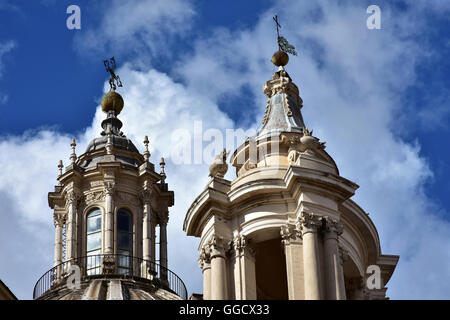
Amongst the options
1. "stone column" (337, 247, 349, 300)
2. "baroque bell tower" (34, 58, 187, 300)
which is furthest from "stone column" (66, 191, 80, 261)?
"stone column" (337, 247, 349, 300)

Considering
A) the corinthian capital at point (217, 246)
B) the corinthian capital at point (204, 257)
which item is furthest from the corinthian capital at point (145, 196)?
the corinthian capital at point (217, 246)

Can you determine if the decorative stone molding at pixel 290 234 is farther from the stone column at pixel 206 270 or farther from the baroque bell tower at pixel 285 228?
the stone column at pixel 206 270

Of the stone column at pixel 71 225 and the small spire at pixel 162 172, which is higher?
the small spire at pixel 162 172

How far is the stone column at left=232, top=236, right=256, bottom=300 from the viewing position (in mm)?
41938

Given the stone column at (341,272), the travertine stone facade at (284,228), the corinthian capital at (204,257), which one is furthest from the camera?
the corinthian capital at (204,257)

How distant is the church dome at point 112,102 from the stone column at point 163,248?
627 cm

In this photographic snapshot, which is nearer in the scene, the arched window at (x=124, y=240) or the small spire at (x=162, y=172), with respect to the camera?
the arched window at (x=124, y=240)

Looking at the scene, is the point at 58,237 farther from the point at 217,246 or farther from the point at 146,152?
the point at 217,246

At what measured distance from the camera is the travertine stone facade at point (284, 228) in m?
41.8

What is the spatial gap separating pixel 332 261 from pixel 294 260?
1.24 meters

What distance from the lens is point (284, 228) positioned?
140 feet

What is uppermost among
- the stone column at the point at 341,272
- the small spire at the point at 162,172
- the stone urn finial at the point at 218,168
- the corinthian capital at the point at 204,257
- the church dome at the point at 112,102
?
the church dome at the point at 112,102

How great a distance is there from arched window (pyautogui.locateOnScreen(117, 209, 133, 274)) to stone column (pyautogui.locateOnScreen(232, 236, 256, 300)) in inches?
544
